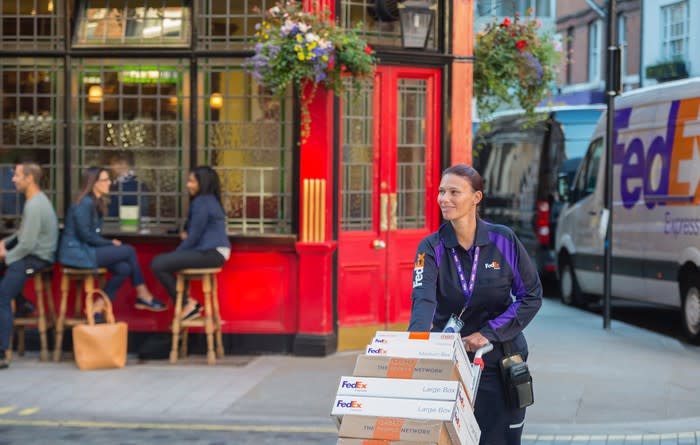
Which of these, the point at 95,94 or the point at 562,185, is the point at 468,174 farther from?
the point at 562,185

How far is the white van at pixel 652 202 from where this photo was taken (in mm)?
13242

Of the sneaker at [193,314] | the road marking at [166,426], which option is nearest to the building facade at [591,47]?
the sneaker at [193,314]

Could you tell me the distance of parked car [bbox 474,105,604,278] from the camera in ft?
62.1

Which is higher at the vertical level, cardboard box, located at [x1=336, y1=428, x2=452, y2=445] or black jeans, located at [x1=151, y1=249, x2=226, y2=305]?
black jeans, located at [x1=151, y1=249, x2=226, y2=305]

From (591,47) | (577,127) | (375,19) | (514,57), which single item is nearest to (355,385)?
(375,19)

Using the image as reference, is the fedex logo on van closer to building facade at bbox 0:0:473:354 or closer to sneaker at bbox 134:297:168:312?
building facade at bbox 0:0:473:354

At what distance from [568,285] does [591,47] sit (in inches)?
926

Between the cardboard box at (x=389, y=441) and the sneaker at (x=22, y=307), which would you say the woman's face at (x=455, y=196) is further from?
the sneaker at (x=22, y=307)

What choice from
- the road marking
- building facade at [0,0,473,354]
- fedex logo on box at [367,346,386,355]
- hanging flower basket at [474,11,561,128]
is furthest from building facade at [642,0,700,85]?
fedex logo on box at [367,346,386,355]

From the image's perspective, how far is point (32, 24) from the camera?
12.0 m

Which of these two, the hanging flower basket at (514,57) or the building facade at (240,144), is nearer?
the building facade at (240,144)

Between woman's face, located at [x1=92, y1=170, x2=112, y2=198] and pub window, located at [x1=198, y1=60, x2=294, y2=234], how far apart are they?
0.96 m

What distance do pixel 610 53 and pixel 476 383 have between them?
31.8ft

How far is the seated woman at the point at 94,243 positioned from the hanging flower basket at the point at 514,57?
3974 millimetres
